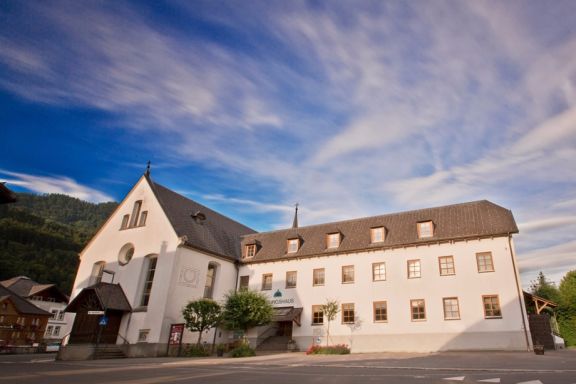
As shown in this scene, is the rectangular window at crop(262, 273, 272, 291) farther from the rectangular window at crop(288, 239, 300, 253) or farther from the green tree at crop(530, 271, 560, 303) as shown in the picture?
the green tree at crop(530, 271, 560, 303)

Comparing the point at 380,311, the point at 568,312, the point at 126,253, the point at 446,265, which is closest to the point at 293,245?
the point at 380,311

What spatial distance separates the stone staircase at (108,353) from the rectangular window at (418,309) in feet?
63.8

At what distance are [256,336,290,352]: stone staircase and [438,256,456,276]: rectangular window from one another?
1238 centimetres

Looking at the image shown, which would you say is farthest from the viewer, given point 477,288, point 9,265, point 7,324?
point 9,265

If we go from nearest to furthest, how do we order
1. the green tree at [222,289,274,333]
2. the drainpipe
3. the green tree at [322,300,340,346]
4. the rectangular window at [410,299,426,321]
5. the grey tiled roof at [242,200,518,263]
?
the drainpipe
the rectangular window at [410,299,426,321]
the green tree at [222,289,274,333]
the grey tiled roof at [242,200,518,263]
the green tree at [322,300,340,346]

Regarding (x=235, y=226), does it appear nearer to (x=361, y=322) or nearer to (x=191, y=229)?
(x=191, y=229)

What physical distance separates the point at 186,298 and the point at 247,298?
5518mm

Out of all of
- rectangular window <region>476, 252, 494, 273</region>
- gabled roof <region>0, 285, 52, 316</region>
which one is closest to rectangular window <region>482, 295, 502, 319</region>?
rectangular window <region>476, 252, 494, 273</region>

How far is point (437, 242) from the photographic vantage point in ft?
84.7

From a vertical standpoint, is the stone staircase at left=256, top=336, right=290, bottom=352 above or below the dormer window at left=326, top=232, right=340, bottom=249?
below

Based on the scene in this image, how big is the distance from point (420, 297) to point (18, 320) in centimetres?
5129

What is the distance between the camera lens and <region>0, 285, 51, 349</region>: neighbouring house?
4719 cm

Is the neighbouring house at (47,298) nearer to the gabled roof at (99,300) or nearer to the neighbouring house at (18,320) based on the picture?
the neighbouring house at (18,320)

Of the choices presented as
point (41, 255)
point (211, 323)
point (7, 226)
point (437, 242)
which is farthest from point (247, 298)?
point (7, 226)
